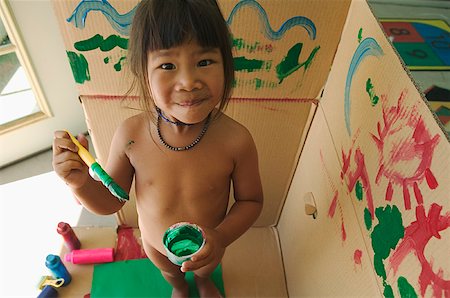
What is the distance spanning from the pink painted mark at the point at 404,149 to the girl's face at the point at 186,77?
26cm

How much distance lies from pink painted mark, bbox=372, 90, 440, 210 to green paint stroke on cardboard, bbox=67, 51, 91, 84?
0.58 meters

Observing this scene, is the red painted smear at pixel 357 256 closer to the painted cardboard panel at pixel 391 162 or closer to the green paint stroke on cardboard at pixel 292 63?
the painted cardboard panel at pixel 391 162

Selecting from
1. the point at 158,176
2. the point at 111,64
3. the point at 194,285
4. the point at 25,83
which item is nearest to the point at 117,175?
the point at 158,176

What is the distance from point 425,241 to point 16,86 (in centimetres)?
131

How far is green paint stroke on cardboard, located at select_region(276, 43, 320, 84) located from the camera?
0.80m

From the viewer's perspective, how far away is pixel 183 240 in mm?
658

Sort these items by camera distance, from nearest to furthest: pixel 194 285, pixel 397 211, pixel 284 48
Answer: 1. pixel 397 211
2. pixel 284 48
3. pixel 194 285

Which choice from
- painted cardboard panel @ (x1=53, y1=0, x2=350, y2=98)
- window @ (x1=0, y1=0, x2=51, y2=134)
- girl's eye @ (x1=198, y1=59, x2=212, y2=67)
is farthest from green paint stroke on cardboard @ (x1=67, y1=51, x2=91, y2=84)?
window @ (x1=0, y1=0, x2=51, y2=134)

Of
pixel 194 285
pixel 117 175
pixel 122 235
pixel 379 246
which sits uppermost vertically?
pixel 117 175

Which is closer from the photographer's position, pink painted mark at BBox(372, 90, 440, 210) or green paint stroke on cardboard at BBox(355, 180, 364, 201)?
pink painted mark at BBox(372, 90, 440, 210)

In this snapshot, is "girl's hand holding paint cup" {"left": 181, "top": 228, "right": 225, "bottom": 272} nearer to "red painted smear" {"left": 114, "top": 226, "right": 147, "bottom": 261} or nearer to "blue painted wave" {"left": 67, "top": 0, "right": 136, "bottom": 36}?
"blue painted wave" {"left": 67, "top": 0, "right": 136, "bottom": 36}

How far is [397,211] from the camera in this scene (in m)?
0.54

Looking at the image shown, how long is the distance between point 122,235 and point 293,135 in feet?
2.12

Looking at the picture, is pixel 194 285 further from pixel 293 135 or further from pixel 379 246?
pixel 379 246
